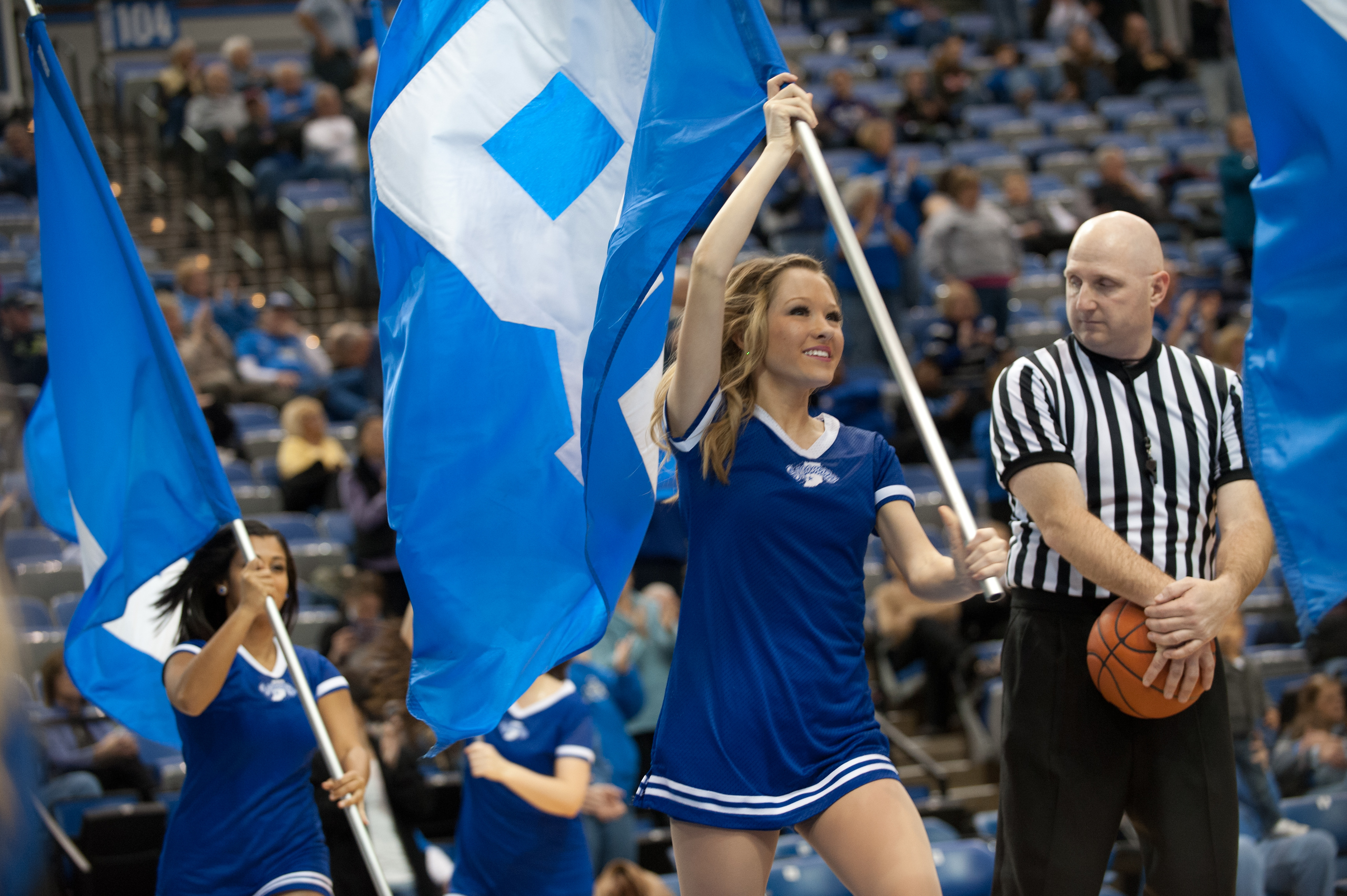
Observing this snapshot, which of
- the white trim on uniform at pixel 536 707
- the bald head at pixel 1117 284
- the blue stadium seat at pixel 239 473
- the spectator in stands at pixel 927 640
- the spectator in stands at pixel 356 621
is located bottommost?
the spectator in stands at pixel 927 640

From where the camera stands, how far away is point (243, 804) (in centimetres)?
451

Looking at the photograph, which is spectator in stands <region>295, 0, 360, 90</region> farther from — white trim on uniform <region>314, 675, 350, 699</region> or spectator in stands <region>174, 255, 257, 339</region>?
white trim on uniform <region>314, 675, 350, 699</region>

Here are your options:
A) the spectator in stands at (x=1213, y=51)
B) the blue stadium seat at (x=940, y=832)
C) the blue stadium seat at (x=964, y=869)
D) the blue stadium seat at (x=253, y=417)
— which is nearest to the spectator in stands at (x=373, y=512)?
the blue stadium seat at (x=253, y=417)

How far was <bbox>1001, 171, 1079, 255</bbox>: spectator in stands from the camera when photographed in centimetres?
1312

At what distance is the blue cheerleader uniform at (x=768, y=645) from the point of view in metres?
3.36

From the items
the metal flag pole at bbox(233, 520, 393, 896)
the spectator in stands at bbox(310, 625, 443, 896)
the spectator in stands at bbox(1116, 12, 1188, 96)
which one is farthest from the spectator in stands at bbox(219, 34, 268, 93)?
the metal flag pole at bbox(233, 520, 393, 896)

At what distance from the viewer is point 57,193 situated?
16.5 feet

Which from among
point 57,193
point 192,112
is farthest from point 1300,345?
point 192,112

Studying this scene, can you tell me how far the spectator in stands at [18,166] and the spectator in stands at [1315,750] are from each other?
1079 centimetres

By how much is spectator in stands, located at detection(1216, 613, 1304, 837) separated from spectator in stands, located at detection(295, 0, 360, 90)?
9.94 metres

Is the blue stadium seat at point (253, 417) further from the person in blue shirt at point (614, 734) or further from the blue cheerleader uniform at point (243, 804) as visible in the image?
the blue cheerleader uniform at point (243, 804)

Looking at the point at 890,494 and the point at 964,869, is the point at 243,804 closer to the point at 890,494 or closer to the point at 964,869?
the point at 890,494

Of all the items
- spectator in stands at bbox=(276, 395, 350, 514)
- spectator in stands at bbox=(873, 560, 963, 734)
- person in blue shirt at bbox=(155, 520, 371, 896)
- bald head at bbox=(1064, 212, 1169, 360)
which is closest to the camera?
bald head at bbox=(1064, 212, 1169, 360)

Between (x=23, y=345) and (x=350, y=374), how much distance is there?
2.08 m
